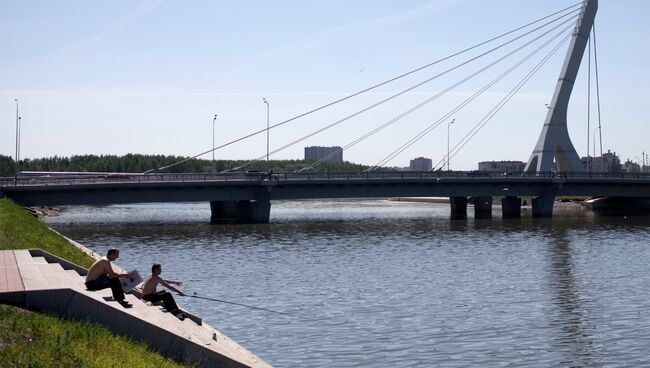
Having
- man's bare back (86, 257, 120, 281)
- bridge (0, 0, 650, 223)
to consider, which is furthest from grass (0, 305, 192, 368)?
bridge (0, 0, 650, 223)

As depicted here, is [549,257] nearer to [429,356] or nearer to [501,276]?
[501,276]

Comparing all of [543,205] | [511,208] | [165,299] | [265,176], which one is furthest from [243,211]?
[165,299]

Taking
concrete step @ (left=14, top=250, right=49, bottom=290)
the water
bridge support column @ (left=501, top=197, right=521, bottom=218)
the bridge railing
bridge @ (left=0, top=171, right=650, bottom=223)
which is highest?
the bridge railing

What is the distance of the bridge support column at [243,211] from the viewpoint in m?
77.3

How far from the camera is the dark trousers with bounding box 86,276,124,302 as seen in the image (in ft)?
60.7

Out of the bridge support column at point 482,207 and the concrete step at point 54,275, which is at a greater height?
the concrete step at point 54,275

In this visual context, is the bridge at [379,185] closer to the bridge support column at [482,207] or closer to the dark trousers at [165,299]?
the bridge support column at [482,207]

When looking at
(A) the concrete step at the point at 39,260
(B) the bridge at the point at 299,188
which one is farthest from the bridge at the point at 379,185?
(A) the concrete step at the point at 39,260

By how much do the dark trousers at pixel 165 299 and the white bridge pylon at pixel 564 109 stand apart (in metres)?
70.8

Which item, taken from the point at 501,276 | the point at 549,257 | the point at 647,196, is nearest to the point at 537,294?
the point at 501,276

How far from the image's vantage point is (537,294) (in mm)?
32125

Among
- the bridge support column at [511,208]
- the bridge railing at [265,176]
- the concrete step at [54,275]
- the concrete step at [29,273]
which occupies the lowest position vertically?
the bridge support column at [511,208]

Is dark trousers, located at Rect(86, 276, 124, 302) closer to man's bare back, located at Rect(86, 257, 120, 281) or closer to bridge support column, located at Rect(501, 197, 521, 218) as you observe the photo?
man's bare back, located at Rect(86, 257, 120, 281)

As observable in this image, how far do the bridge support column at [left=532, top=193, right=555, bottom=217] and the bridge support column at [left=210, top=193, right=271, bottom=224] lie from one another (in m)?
27.8
